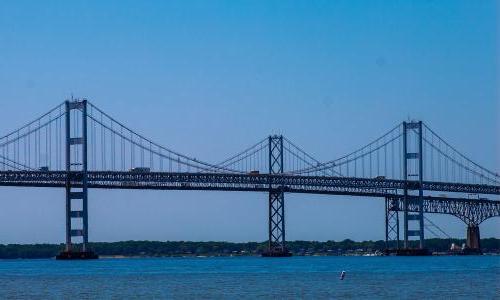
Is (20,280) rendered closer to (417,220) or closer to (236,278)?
(236,278)

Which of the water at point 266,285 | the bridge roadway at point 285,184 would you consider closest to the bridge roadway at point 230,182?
the bridge roadway at point 285,184

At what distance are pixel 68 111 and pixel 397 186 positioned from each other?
2249 cm

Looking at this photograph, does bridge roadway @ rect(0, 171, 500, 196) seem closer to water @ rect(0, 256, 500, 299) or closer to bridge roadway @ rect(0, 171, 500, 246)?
bridge roadway @ rect(0, 171, 500, 246)

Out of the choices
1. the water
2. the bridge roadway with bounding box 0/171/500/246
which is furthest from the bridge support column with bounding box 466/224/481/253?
the water

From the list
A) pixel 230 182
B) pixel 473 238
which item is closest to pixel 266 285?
pixel 230 182

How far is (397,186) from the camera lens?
90.7 meters

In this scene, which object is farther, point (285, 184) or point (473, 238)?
→ point (473, 238)

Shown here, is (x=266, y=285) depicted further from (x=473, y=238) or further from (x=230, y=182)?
(x=473, y=238)

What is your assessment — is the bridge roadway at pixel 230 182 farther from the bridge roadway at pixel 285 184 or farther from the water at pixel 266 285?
the water at pixel 266 285

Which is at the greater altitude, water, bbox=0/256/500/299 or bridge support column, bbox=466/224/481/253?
bridge support column, bbox=466/224/481/253

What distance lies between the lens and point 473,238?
341 feet

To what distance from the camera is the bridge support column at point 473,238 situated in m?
101

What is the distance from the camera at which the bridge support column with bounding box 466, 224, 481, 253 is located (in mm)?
101125

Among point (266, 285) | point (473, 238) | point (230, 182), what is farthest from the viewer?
point (473, 238)
